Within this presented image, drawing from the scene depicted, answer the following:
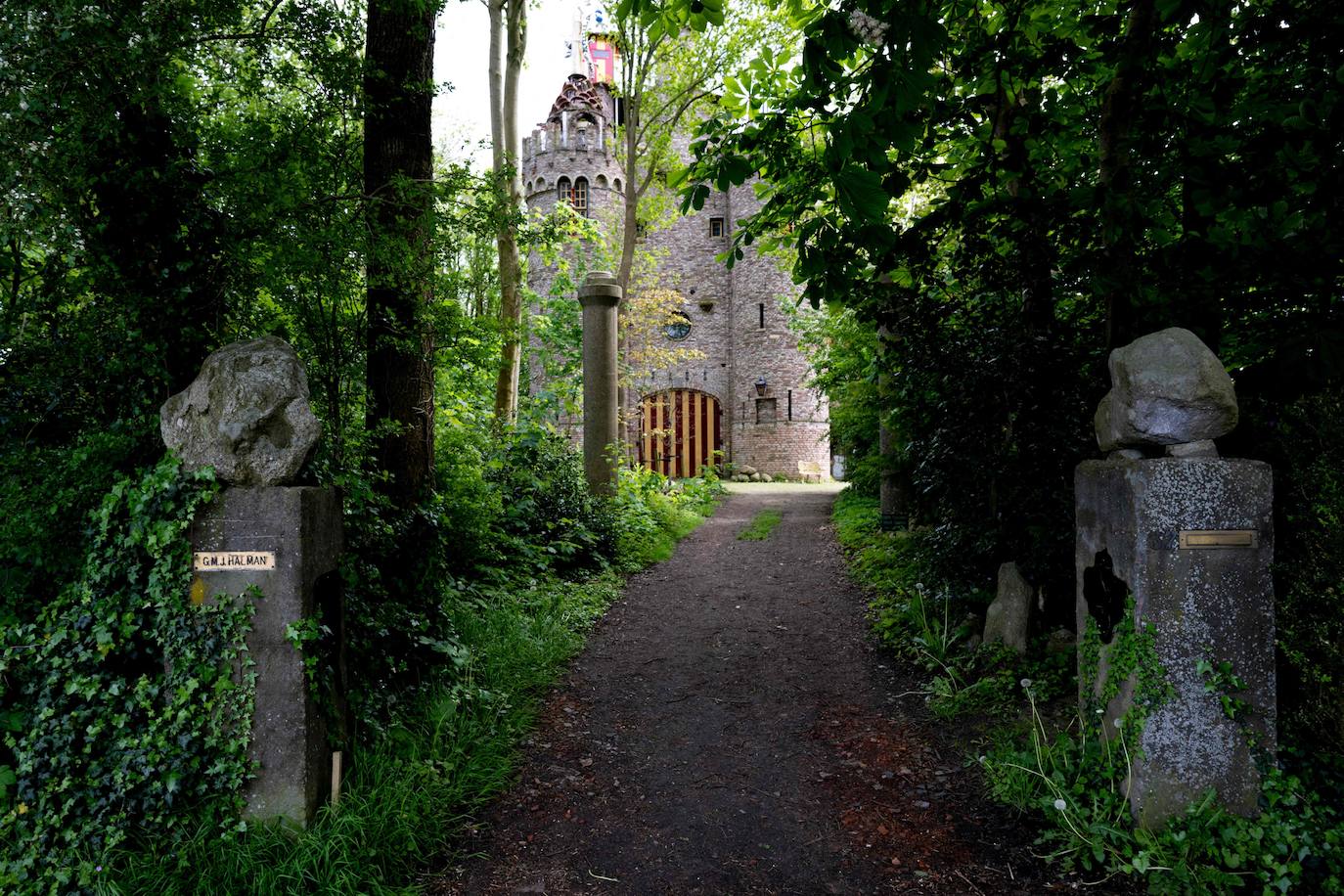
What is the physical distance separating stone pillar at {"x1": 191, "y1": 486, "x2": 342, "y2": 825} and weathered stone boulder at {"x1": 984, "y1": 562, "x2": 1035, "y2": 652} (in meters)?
3.96

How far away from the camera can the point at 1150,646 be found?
2652mm

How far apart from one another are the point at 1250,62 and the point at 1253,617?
286 cm

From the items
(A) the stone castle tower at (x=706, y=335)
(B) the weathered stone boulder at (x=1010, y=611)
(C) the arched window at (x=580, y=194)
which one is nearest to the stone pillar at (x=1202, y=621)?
(B) the weathered stone boulder at (x=1010, y=611)

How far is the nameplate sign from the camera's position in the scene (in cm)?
269

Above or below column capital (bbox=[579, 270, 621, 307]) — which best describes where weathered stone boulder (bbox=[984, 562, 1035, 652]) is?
below

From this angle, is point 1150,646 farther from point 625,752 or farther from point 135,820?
point 135,820

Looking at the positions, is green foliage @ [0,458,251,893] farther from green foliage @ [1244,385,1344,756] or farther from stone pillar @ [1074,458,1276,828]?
green foliage @ [1244,385,1344,756]

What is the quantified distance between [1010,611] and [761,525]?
667 cm

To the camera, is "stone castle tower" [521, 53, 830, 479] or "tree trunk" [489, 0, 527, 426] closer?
"tree trunk" [489, 0, 527, 426]

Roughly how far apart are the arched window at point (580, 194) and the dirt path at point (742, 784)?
1751 cm

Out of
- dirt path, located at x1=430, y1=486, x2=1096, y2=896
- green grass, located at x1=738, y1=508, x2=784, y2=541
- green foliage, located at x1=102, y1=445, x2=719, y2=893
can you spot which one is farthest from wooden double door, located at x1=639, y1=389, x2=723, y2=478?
dirt path, located at x1=430, y1=486, x2=1096, y2=896

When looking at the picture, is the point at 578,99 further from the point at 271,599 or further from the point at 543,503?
the point at 271,599

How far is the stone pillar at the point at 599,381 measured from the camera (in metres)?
9.21

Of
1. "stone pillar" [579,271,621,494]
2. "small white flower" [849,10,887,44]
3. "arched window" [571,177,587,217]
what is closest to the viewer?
"small white flower" [849,10,887,44]
